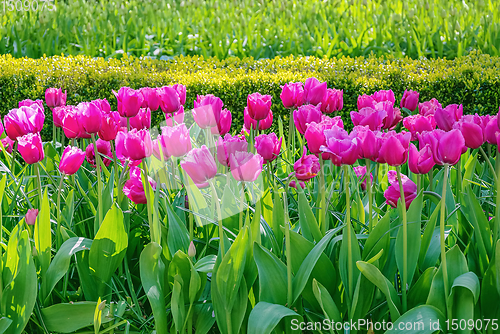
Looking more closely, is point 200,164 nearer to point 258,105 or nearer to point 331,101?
point 258,105

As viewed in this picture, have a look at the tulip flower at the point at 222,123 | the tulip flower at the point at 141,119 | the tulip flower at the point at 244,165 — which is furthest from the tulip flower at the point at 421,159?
the tulip flower at the point at 141,119

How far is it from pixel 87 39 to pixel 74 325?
500 centimetres

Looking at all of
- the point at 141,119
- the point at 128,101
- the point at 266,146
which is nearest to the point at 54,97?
the point at 141,119

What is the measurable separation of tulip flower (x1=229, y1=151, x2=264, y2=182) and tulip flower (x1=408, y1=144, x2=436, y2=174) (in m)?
0.48

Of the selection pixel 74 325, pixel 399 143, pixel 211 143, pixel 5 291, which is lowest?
pixel 74 325

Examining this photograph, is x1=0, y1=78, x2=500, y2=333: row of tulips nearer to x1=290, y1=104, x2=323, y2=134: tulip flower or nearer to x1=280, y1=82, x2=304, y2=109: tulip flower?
x1=290, y1=104, x2=323, y2=134: tulip flower

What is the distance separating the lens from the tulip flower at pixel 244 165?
4.49ft

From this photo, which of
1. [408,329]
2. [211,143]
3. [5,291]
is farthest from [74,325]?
[408,329]

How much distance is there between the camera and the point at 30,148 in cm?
170

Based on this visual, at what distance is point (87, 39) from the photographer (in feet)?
19.3

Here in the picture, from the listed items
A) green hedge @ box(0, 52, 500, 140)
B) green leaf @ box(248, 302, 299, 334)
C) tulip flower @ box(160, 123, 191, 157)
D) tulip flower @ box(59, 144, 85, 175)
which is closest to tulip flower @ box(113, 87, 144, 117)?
tulip flower @ box(59, 144, 85, 175)

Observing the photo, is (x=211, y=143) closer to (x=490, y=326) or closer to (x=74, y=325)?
(x=74, y=325)

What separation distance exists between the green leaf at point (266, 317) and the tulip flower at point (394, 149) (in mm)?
527

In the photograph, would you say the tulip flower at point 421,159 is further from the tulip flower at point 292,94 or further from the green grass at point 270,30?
the green grass at point 270,30
